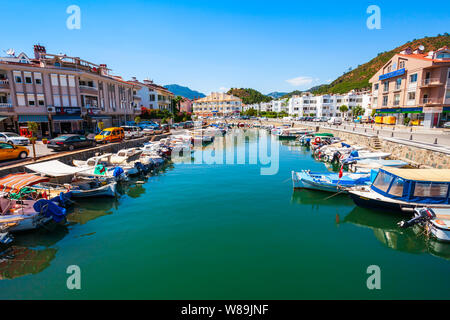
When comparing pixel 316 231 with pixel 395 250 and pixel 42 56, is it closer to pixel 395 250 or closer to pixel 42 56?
pixel 395 250

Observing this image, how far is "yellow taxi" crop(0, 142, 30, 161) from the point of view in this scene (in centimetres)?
2116

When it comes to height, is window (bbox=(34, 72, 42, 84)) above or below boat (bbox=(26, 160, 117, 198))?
above

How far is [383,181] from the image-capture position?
656 inches

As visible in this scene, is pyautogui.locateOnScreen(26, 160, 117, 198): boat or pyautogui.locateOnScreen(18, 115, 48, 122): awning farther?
pyautogui.locateOnScreen(18, 115, 48, 122): awning

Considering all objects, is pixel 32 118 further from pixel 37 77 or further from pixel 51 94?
pixel 37 77

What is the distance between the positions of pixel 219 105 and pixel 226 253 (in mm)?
138769

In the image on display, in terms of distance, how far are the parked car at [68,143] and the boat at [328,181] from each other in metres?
24.1

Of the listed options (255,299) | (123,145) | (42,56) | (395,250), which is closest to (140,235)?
(255,299)

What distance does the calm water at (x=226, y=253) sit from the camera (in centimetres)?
984

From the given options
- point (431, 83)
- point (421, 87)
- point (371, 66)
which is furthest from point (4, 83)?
point (371, 66)

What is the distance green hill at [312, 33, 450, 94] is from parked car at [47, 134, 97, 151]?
140 m

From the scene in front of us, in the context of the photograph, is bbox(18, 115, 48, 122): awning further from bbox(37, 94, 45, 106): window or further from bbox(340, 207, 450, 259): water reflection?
bbox(340, 207, 450, 259): water reflection

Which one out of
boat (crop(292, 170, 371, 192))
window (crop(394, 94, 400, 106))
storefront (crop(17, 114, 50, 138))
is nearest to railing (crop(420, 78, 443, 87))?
window (crop(394, 94, 400, 106))
